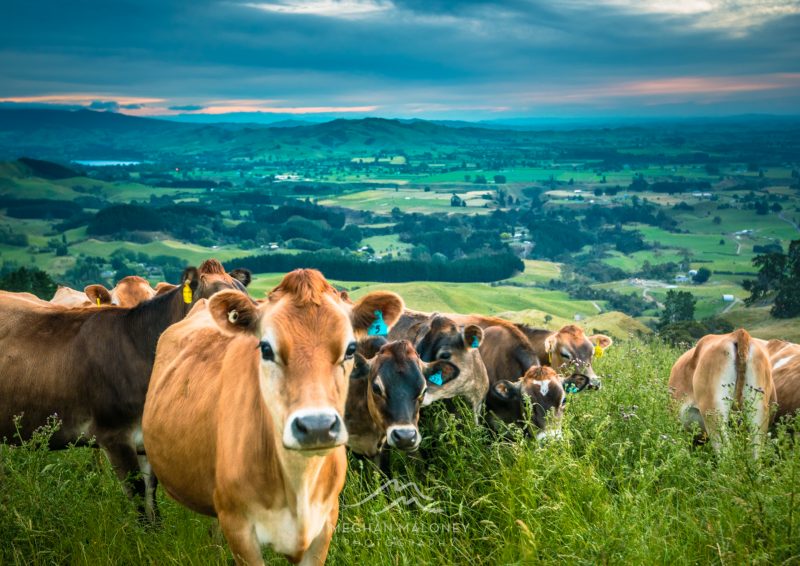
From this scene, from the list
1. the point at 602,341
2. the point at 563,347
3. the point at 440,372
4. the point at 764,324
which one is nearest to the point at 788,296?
the point at 764,324

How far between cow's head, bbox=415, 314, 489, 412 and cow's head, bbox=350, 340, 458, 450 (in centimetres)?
116

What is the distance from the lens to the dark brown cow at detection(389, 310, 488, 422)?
29.6 ft

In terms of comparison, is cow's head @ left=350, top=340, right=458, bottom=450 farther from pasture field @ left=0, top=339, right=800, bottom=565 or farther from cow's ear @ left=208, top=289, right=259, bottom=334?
cow's ear @ left=208, top=289, right=259, bottom=334

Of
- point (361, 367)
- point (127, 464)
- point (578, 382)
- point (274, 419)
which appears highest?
point (274, 419)

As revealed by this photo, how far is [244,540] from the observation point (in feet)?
16.6

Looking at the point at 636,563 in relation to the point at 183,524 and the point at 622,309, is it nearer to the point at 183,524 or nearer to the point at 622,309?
the point at 183,524

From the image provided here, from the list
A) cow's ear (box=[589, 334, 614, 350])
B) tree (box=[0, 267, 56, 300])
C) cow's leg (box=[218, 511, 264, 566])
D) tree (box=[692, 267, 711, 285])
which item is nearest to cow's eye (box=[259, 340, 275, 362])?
cow's leg (box=[218, 511, 264, 566])

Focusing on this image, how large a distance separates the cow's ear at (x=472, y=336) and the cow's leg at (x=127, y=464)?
433 cm

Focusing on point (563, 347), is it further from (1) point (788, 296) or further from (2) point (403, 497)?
(1) point (788, 296)

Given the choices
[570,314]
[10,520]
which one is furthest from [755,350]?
[570,314]

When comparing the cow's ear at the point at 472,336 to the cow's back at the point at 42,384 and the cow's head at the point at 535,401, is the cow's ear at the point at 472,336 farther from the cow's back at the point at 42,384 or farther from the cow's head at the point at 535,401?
the cow's back at the point at 42,384

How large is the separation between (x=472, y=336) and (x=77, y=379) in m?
4.88

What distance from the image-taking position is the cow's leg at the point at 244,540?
5.07m

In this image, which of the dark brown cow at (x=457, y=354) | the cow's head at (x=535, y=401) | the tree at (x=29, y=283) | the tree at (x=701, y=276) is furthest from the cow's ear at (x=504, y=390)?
the tree at (x=701, y=276)
